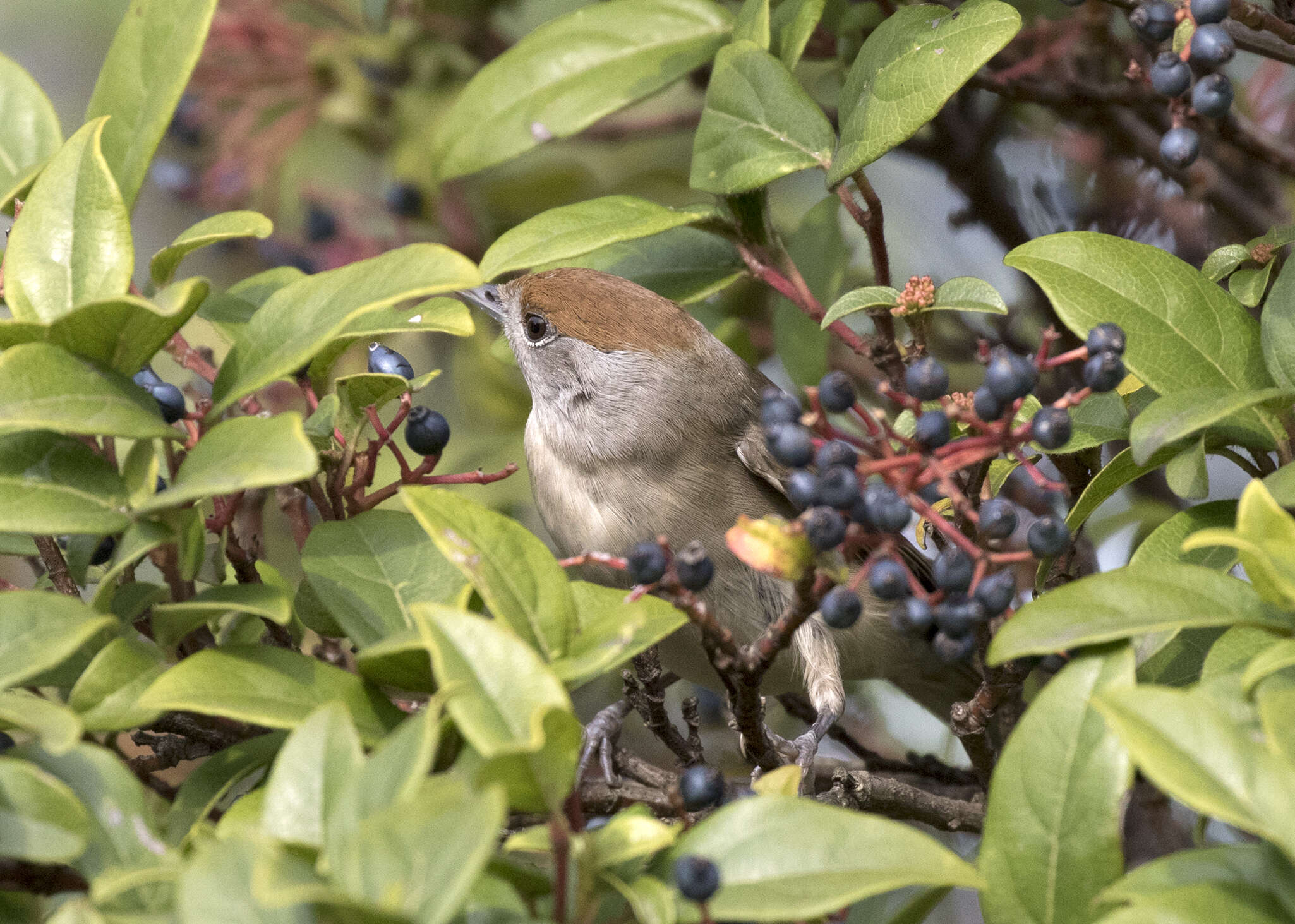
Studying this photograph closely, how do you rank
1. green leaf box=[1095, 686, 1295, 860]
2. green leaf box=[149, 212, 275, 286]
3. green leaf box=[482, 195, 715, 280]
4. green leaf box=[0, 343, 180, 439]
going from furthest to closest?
green leaf box=[482, 195, 715, 280], green leaf box=[149, 212, 275, 286], green leaf box=[0, 343, 180, 439], green leaf box=[1095, 686, 1295, 860]

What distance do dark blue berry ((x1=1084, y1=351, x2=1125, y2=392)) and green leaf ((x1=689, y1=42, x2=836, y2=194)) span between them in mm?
1069

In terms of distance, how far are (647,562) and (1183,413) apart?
0.92 meters

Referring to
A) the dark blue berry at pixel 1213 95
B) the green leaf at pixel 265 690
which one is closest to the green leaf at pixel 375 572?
the green leaf at pixel 265 690

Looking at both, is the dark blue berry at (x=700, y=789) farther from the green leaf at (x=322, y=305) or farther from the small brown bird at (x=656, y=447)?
the small brown bird at (x=656, y=447)

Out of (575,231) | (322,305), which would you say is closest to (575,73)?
(575,231)

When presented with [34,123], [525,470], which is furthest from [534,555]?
[525,470]

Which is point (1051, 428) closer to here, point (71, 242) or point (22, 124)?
point (71, 242)

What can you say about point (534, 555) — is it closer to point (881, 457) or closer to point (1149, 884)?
point (881, 457)

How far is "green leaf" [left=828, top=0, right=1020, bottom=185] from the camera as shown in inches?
96.5

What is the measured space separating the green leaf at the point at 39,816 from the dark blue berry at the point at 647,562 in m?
0.81

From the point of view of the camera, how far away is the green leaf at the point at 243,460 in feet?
5.37

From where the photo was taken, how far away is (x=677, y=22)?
10.8 feet

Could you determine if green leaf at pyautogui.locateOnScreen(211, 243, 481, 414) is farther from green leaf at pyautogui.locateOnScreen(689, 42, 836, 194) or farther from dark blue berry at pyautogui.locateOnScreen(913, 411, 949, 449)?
green leaf at pyautogui.locateOnScreen(689, 42, 836, 194)

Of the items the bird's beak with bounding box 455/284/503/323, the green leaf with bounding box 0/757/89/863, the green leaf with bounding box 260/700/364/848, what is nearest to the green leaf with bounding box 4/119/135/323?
the green leaf with bounding box 0/757/89/863
